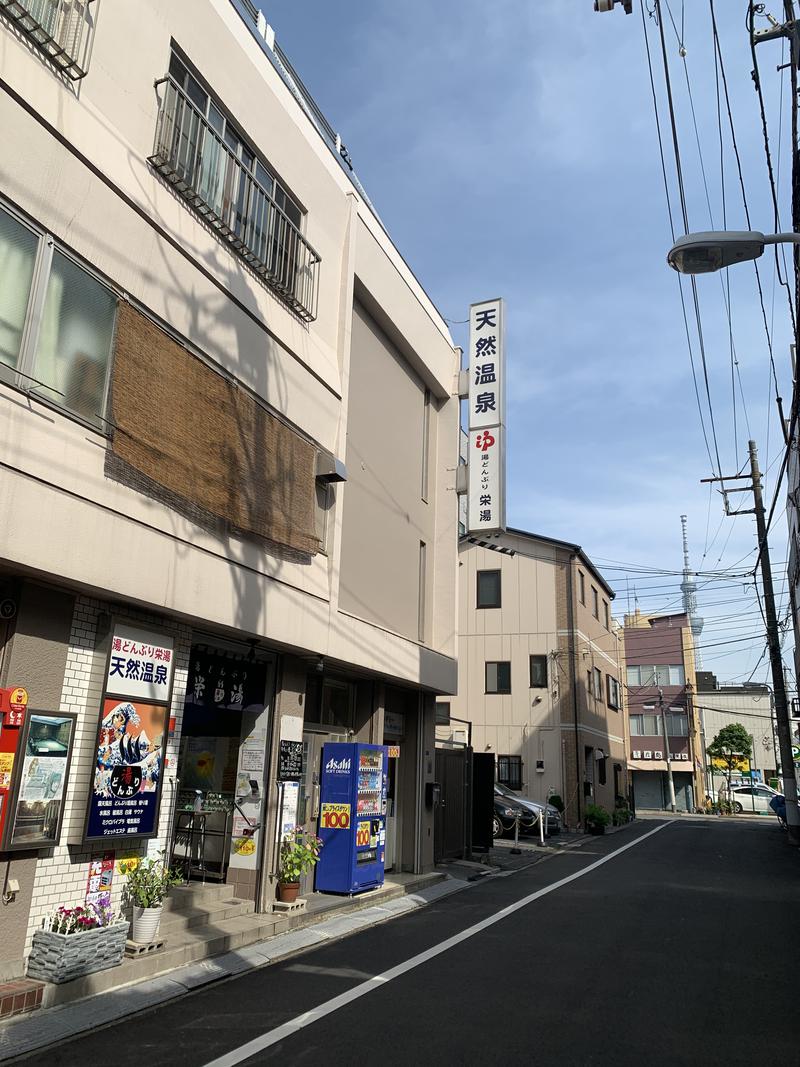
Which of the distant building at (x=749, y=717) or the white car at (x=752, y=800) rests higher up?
the distant building at (x=749, y=717)

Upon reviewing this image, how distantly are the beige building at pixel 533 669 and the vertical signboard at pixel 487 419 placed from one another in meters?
11.6

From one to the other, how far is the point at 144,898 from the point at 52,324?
18.2 feet

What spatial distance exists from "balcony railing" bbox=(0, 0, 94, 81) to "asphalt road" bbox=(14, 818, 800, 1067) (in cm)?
824

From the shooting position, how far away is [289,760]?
11125 millimetres

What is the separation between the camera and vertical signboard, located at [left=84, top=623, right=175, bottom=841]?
7.73 m

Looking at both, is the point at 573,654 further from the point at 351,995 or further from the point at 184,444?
the point at 351,995

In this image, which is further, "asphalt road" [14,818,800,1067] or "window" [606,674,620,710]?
"window" [606,674,620,710]

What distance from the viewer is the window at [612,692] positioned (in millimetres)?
36219

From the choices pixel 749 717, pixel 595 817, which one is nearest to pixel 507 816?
pixel 595 817

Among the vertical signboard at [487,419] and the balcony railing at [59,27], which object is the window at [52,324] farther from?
the vertical signboard at [487,419]

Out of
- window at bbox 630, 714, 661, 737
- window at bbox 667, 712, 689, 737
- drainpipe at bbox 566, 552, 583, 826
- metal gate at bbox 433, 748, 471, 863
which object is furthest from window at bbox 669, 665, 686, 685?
metal gate at bbox 433, 748, 471, 863

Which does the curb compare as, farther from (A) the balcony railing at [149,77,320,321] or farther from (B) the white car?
(B) the white car

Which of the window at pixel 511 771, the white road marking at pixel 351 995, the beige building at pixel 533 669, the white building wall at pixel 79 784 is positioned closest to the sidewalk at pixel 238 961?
the white building wall at pixel 79 784

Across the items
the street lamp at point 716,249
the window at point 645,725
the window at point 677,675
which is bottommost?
the window at point 645,725
